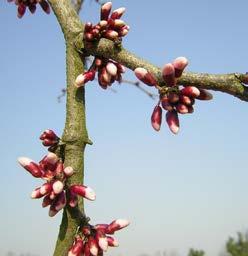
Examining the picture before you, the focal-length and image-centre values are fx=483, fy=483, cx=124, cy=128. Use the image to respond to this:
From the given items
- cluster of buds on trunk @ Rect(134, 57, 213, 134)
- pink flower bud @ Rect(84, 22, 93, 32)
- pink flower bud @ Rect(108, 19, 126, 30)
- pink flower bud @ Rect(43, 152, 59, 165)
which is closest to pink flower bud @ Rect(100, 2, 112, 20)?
pink flower bud @ Rect(108, 19, 126, 30)

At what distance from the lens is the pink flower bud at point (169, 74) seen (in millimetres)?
2146

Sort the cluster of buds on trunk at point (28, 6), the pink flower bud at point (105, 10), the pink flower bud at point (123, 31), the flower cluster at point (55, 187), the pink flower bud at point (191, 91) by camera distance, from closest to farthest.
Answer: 1. the pink flower bud at point (191, 91)
2. the flower cluster at point (55, 187)
3. the pink flower bud at point (123, 31)
4. the pink flower bud at point (105, 10)
5. the cluster of buds on trunk at point (28, 6)

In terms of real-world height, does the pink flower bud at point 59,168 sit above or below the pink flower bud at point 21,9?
below

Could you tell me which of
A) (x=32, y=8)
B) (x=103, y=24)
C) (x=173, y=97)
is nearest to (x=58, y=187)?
(x=173, y=97)

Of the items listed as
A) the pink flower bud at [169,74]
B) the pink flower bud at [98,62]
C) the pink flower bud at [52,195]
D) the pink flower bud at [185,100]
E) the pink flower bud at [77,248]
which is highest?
the pink flower bud at [98,62]

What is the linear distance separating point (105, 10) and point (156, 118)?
86cm

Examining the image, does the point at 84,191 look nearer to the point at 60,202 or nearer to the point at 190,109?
the point at 60,202

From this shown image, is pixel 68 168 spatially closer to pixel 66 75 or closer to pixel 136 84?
pixel 66 75

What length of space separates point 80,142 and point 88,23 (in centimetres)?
65

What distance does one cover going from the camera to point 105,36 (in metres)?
2.66

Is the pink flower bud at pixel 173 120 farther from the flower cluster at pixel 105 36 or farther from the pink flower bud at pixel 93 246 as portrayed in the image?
the pink flower bud at pixel 93 246

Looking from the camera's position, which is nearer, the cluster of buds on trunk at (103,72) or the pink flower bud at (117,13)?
the cluster of buds on trunk at (103,72)

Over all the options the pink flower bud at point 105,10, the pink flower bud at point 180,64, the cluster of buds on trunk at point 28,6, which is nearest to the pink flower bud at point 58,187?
the pink flower bud at point 180,64

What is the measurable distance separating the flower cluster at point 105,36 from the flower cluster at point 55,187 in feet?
1.49
